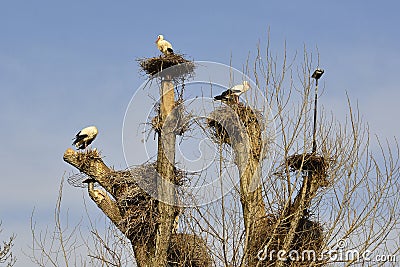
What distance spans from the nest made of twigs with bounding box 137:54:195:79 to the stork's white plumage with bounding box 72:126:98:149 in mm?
1106

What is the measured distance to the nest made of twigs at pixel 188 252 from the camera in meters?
9.42

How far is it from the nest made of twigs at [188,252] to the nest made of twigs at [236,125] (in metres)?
1.33

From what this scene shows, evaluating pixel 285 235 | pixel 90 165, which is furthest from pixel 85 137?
pixel 285 235

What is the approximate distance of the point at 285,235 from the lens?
9.48m

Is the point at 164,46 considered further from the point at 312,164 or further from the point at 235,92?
the point at 312,164

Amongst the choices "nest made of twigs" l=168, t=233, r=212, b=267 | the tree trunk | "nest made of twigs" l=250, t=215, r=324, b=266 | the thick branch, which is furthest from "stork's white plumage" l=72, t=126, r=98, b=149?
"nest made of twigs" l=250, t=215, r=324, b=266

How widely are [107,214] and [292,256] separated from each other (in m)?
2.57

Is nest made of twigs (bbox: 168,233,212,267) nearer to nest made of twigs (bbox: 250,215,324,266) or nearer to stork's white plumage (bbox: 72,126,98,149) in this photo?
nest made of twigs (bbox: 250,215,324,266)

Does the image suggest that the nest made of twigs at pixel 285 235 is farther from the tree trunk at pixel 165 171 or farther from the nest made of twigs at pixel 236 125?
the tree trunk at pixel 165 171

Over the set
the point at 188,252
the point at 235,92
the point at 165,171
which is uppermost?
the point at 235,92

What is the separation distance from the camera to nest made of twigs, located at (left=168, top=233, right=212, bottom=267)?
30.9 ft

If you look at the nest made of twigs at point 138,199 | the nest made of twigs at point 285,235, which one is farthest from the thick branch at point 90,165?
the nest made of twigs at point 285,235

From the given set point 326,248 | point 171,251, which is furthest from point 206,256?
point 326,248

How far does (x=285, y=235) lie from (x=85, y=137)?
304cm
